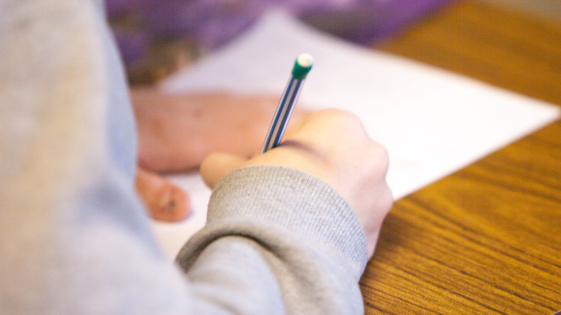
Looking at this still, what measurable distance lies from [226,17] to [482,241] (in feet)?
1.62

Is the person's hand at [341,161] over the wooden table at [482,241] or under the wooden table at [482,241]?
over

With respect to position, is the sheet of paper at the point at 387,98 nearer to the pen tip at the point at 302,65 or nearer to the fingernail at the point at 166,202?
the fingernail at the point at 166,202

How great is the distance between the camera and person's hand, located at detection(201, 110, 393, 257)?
29cm

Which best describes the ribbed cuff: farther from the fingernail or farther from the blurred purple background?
the blurred purple background

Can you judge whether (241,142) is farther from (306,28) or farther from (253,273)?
(306,28)

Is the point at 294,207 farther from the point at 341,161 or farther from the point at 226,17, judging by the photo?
the point at 226,17

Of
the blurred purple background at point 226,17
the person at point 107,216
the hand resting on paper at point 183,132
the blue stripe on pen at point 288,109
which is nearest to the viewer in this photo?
the person at point 107,216

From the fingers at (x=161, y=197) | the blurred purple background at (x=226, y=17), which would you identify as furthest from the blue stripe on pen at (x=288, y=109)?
the blurred purple background at (x=226, y=17)

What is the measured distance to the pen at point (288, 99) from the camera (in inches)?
9.6

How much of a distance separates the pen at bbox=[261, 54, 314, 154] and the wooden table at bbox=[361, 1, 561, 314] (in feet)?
0.35

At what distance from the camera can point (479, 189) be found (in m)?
0.38

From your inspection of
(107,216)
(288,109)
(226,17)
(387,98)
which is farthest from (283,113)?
(226,17)

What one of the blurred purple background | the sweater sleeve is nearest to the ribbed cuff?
the sweater sleeve

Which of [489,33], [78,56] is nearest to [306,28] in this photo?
[489,33]
